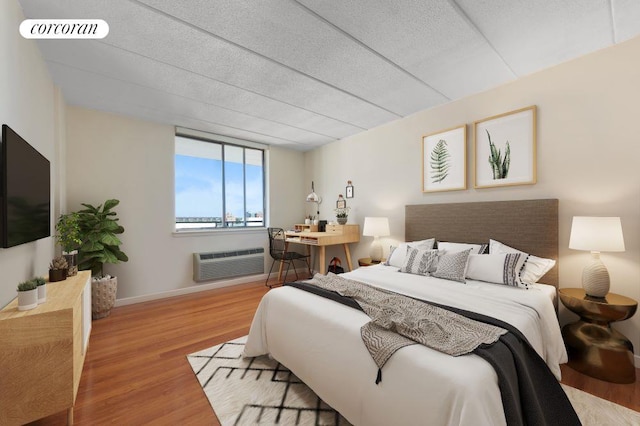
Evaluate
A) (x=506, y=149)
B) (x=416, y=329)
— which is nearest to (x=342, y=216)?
(x=506, y=149)

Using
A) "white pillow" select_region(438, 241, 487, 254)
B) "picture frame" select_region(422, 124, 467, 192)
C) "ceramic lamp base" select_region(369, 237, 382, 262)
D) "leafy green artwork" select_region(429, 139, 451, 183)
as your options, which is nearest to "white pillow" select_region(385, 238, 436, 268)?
"white pillow" select_region(438, 241, 487, 254)

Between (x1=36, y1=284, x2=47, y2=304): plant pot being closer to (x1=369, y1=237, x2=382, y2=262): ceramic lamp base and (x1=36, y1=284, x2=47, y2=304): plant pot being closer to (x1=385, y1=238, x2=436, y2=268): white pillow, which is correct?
(x1=385, y1=238, x2=436, y2=268): white pillow

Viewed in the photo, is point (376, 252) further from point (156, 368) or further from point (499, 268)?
point (156, 368)

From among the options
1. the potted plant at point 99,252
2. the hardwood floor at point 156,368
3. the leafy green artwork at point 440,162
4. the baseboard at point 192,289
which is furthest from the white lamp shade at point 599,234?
the potted plant at point 99,252

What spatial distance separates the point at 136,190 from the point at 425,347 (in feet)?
13.2

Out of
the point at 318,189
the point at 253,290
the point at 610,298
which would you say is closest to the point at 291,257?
the point at 253,290

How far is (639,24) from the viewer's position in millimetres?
1929

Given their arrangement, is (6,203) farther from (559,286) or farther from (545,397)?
(559,286)

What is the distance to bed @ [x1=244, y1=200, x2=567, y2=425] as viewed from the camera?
3.57 ft

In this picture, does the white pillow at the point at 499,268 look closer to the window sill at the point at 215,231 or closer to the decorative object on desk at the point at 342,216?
the decorative object on desk at the point at 342,216

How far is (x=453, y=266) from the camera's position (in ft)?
8.21

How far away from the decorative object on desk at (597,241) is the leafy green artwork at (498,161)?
830mm

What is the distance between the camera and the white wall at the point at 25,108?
1602 mm

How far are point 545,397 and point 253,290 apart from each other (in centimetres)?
364
